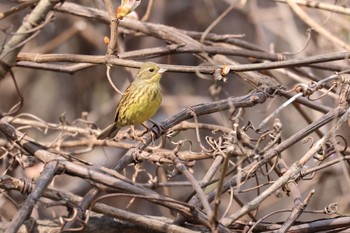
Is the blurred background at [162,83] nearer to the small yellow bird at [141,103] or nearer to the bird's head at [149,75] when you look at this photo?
the small yellow bird at [141,103]

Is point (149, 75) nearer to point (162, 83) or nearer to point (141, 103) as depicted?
point (141, 103)

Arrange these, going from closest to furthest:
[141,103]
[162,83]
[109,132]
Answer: [109,132] < [141,103] < [162,83]

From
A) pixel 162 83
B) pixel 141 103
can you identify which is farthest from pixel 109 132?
pixel 162 83

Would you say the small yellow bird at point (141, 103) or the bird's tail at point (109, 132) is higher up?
the small yellow bird at point (141, 103)

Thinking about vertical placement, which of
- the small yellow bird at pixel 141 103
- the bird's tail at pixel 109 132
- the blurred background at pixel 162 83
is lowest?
the bird's tail at pixel 109 132

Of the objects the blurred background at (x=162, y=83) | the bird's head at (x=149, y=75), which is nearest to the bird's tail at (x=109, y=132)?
the bird's head at (x=149, y=75)

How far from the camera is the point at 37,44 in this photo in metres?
5.81

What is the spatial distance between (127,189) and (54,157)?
12.4 inches

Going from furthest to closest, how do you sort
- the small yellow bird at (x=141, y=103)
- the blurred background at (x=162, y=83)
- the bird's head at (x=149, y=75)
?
1. the blurred background at (x=162, y=83)
2. the small yellow bird at (x=141, y=103)
3. the bird's head at (x=149, y=75)

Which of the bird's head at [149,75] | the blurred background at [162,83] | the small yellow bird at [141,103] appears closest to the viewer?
the bird's head at [149,75]

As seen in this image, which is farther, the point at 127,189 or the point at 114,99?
the point at 114,99

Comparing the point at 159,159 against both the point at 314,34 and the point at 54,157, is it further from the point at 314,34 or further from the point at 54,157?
the point at 314,34

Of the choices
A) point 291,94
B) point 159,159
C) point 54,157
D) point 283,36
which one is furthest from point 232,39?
point 283,36

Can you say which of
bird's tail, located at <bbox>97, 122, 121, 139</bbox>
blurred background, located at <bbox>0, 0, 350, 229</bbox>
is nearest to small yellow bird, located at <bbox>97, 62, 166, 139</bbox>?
bird's tail, located at <bbox>97, 122, 121, 139</bbox>
